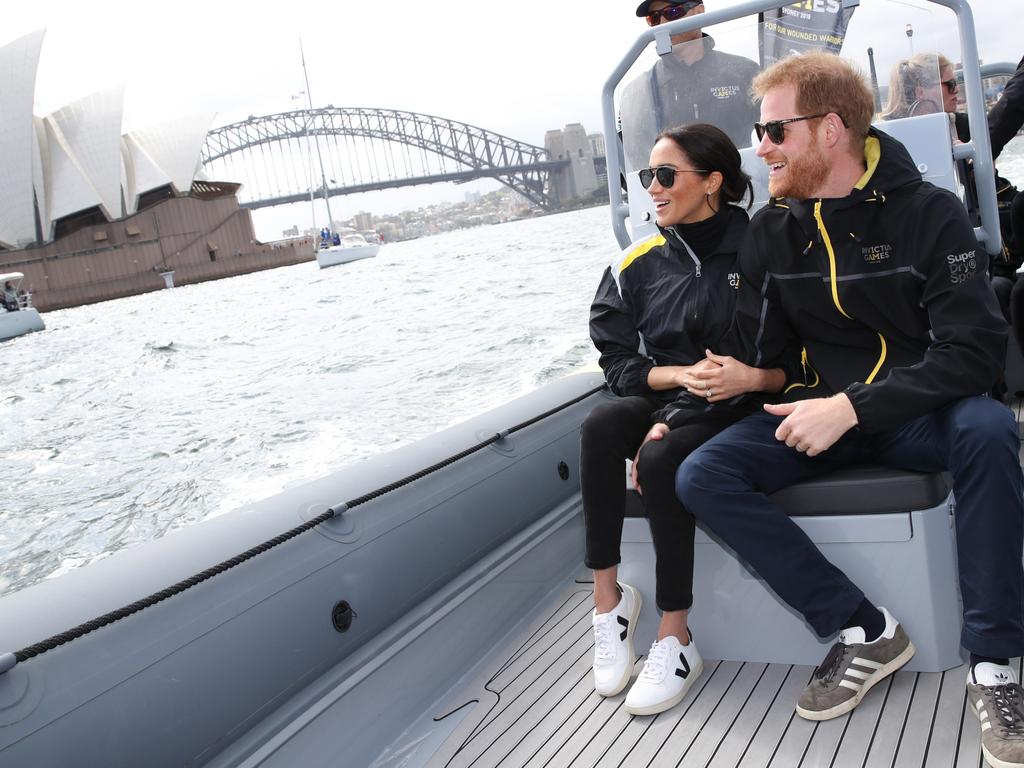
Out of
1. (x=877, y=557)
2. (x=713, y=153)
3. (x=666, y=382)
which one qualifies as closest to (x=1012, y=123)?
(x=713, y=153)

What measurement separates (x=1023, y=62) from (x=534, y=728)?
186 centimetres

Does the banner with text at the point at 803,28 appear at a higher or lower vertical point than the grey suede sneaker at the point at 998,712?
higher

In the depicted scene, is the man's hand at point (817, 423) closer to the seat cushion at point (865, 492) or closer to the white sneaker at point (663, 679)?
the seat cushion at point (865, 492)

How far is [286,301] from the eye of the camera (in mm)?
17984

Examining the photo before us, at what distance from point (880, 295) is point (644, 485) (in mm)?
445

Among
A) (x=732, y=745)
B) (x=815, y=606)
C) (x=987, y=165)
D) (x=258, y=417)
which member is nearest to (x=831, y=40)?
(x=987, y=165)

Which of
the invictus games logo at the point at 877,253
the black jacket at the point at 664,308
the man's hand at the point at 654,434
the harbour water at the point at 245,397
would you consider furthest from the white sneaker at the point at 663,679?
the harbour water at the point at 245,397

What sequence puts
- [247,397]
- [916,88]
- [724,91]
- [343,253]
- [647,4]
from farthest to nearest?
[343,253] → [247,397] → [647,4] → [724,91] → [916,88]

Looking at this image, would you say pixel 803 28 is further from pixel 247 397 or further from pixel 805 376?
pixel 247 397

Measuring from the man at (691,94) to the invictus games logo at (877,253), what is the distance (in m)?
0.81

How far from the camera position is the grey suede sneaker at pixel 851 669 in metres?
1.23

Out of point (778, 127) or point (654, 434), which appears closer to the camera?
point (778, 127)

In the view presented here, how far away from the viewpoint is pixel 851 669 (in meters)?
1.24

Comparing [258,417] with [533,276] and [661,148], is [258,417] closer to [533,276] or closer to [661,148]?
[661,148]
